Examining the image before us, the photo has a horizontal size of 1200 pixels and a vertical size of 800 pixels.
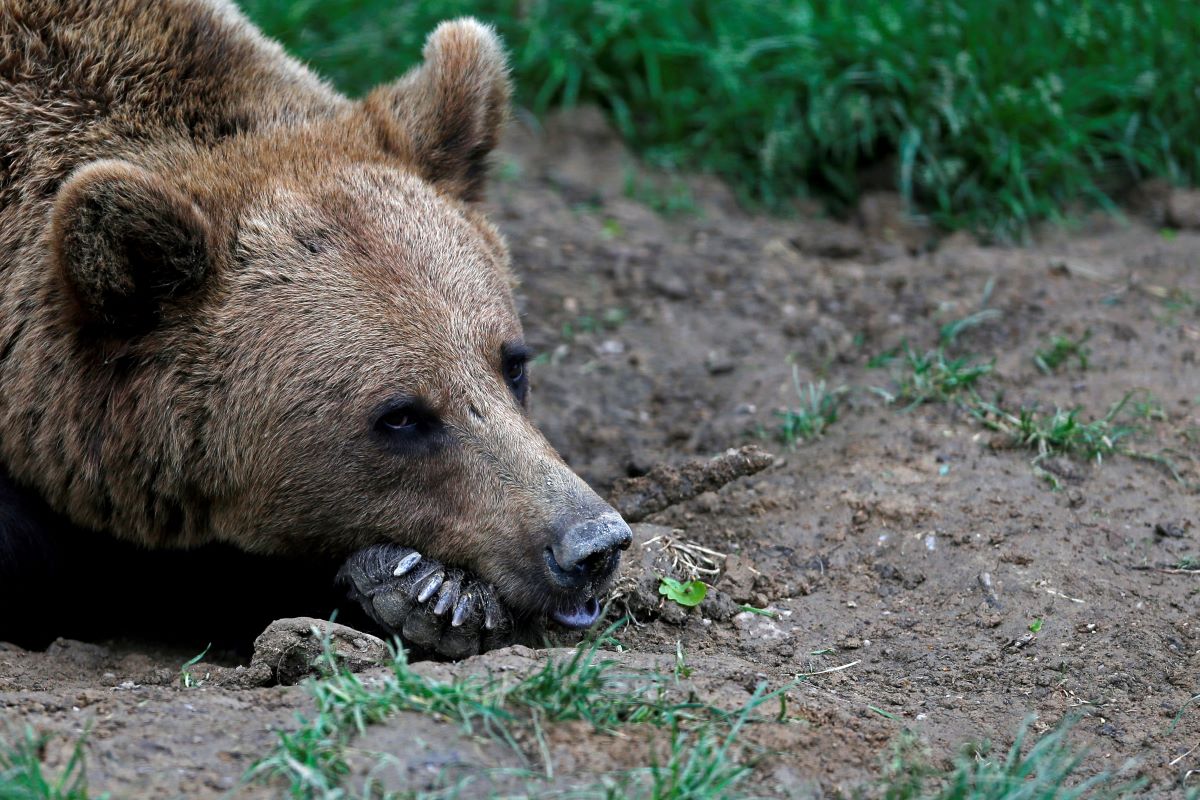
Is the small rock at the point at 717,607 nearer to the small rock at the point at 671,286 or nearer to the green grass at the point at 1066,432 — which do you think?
the green grass at the point at 1066,432

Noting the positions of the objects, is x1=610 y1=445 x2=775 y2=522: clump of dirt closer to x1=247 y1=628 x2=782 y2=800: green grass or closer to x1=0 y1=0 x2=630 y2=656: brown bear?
x1=0 y1=0 x2=630 y2=656: brown bear

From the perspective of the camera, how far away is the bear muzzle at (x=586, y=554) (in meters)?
3.87

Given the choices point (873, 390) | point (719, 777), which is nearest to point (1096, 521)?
point (873, 390)

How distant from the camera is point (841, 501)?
4965 millimetres

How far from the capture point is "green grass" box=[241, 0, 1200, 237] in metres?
7.33

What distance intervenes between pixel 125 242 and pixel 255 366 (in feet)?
1.76

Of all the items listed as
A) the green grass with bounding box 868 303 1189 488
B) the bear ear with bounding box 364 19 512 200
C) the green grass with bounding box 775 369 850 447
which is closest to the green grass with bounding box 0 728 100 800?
the bear ear with bounding box 364 19 512 200

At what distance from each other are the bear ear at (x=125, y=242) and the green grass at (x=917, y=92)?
4257 millimetres

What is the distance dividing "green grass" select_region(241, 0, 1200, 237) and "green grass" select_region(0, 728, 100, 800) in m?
5.54

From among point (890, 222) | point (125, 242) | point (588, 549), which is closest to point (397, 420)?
point (588, 549)

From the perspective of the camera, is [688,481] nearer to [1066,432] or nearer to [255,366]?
[1066,432]

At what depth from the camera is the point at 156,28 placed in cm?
476

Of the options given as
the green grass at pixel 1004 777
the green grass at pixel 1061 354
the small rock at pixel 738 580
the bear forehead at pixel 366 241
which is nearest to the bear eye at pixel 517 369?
the bear forehead at pixel 366 241

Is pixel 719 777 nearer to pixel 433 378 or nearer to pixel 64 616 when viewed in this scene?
pixel 433 378
